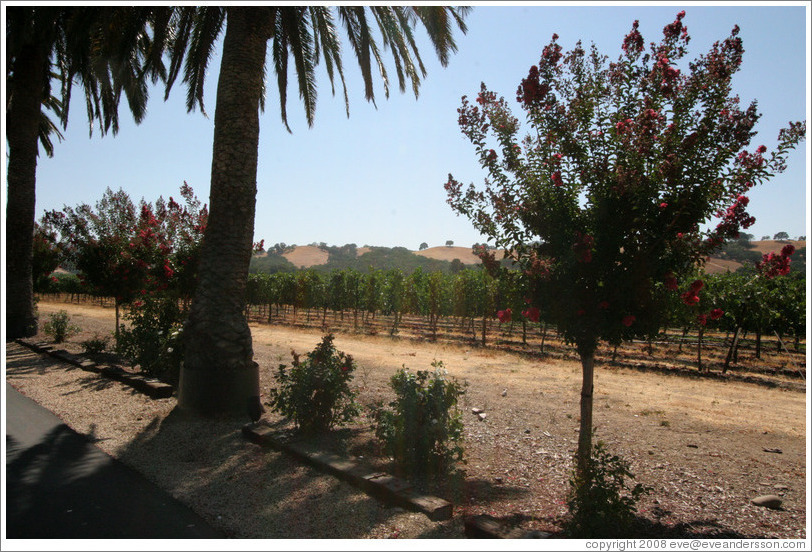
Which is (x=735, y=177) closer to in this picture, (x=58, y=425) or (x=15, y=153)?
(x=58, y=425)

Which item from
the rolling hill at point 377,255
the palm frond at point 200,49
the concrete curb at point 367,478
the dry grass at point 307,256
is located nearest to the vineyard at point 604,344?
the concrete curb at point 367,478

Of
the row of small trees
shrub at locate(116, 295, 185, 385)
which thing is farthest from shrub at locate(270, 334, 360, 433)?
shrub at locate(116, 295, 185, 385)

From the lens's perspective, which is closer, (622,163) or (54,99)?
(622,163)

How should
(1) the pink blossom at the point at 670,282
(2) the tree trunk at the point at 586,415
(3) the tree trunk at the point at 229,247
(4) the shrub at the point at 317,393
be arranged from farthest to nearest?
1. (3) the tree trunk at the point at 229,247
2. (4) the shrub at the point at 317,393
3. (2) the tree trunk at the point at 586,415
4. (1) the pink blossom at the point at 670,282

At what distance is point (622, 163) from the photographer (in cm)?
406

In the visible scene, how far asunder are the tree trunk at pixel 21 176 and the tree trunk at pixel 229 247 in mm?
9066

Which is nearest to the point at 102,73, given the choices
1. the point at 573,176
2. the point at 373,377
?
the point at 373,377

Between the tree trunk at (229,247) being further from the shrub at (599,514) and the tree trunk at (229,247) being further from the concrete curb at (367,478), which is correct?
the shrub at (599,514)

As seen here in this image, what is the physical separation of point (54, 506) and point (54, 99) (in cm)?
2075

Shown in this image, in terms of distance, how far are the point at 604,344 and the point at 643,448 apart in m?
17.1

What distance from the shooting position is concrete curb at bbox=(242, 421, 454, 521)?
3.88m

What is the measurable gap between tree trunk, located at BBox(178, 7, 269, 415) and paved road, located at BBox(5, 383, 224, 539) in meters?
1.56

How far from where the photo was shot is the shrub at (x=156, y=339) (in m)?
8.29

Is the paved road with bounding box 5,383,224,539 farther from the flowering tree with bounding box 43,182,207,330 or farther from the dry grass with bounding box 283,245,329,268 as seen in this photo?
the dry grass with bounding box 283,245,329,268
